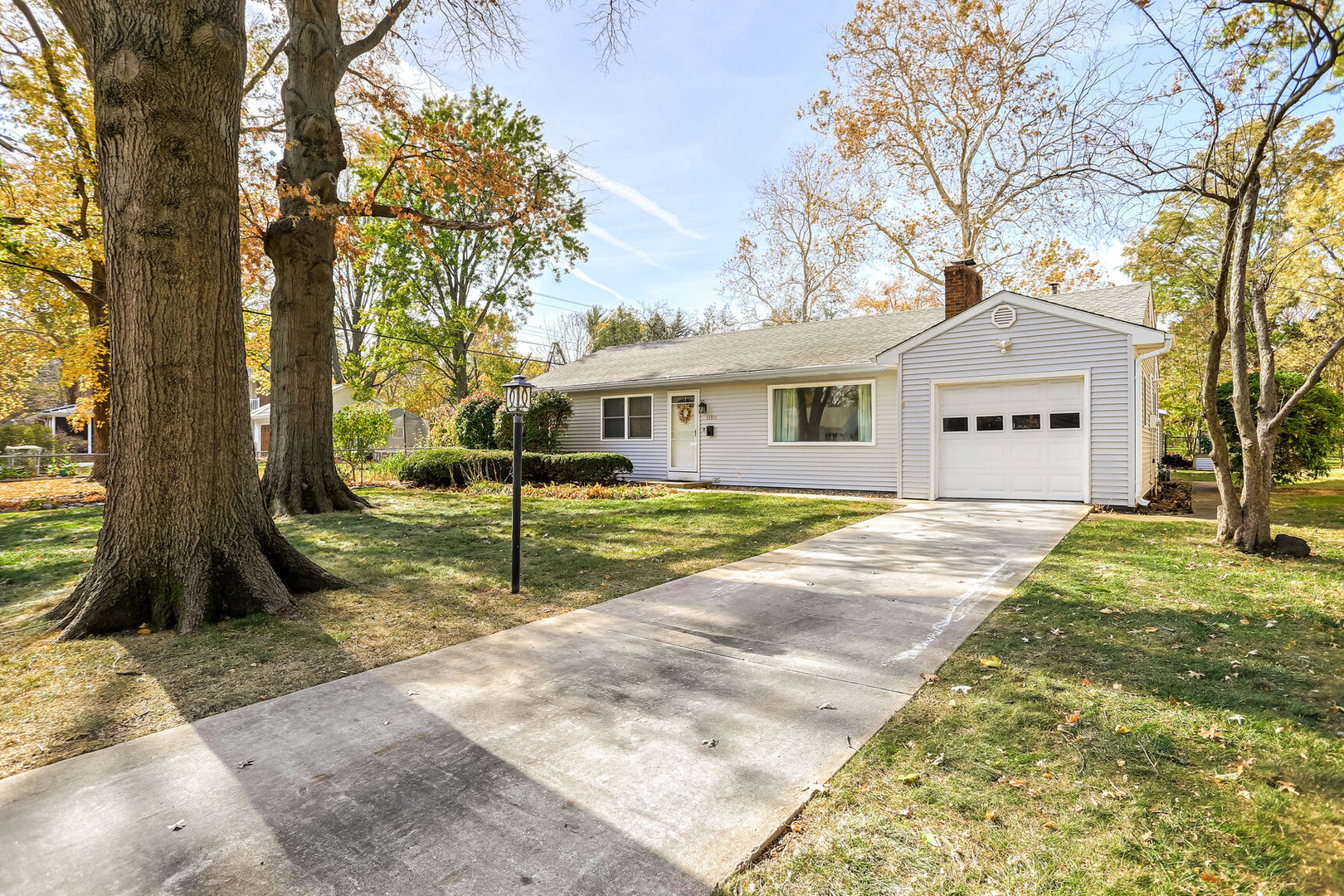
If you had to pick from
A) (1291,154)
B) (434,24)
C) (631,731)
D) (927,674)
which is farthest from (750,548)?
(434,24)

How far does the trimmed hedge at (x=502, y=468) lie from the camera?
45.7 ft

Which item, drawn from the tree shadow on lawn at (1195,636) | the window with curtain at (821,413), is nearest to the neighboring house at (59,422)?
the window with curtain at (821,413)

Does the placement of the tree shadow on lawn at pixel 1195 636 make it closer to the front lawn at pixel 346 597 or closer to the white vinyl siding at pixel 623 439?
the front lawn at pixel 346 597

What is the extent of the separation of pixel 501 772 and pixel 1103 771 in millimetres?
2284

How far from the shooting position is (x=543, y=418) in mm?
16297

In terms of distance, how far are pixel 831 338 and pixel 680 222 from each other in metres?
14.7

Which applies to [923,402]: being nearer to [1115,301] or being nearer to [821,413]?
[821,413]

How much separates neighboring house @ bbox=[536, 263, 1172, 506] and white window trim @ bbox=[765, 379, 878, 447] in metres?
0.03

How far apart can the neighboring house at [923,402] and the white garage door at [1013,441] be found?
2 centimetres

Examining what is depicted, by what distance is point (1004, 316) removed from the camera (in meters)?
10.6

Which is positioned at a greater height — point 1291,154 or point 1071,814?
point 1291,154

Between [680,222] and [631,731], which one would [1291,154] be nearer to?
[631,731]

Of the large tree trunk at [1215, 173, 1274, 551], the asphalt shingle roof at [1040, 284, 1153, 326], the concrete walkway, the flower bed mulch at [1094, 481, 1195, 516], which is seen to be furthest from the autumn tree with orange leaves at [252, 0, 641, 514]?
the flower bed mulch at [1094, 481, 1195, 516]

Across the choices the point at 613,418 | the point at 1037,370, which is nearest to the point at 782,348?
the point at 613,418
